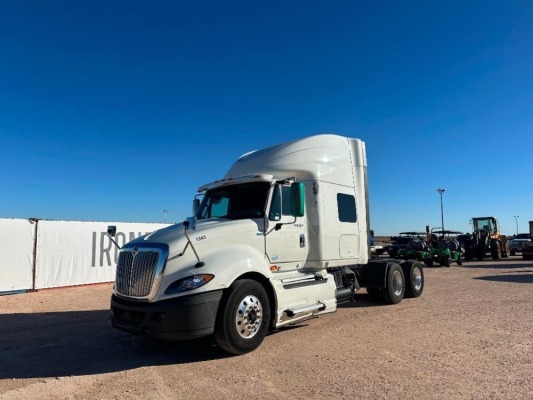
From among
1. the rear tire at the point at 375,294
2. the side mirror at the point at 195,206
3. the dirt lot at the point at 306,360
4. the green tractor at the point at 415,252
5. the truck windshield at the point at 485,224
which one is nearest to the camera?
the dirt lot at the point at 306,360

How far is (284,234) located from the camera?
6.92 metres

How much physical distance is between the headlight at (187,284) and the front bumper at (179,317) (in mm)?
117

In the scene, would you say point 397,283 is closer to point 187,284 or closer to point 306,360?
point 306,360

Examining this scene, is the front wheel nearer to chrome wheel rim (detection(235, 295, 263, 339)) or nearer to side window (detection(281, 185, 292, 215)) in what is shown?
chrome wheel rim (detection(235, 295, 263, 339))

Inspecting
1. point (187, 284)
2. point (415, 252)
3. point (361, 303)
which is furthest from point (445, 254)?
point (187, 284)

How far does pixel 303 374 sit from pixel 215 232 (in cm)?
229

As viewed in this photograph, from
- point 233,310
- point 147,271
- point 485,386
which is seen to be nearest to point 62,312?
point 147,271

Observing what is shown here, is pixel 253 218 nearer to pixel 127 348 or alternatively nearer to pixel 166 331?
pixel 166 331

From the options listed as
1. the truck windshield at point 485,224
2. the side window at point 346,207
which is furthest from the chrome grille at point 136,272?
the truck windshield at point 485,224

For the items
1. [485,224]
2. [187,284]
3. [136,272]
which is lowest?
[187,284]

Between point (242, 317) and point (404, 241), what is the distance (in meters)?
23.9

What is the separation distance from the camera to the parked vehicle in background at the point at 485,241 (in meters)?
25.8

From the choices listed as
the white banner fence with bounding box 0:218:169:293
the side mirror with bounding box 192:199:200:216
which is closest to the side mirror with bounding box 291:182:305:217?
the side mirror with bounding box 192:199:200:216

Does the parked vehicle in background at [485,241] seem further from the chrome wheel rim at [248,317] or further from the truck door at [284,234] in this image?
the chrome wheel rim at [248,317]
